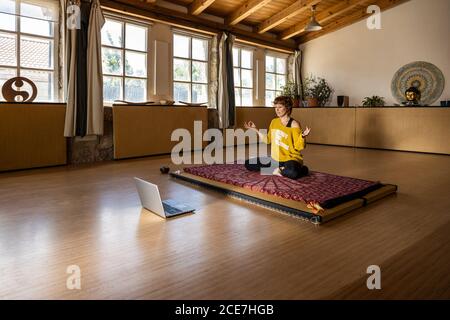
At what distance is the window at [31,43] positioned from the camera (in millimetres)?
4594

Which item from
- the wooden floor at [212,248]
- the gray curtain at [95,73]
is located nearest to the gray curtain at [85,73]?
the gray curtain at [95,73]

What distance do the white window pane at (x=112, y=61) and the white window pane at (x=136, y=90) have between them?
248 millimetres

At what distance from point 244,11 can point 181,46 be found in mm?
1445

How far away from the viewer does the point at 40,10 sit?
4.88 metres

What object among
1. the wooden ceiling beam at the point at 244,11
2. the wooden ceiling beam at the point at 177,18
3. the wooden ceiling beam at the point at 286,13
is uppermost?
the wooden ceiling beam at the point at 286,13

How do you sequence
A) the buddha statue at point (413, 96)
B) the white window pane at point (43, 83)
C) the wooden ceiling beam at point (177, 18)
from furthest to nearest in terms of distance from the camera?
1. the buddha statue at point (413, 96)
2. the wooden ceiling beam at point (177, 18)
3. the white window pane at point (43, 83)

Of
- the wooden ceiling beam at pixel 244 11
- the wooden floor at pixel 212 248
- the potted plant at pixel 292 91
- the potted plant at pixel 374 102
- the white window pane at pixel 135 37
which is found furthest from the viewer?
the potted plant at pixel 292 91

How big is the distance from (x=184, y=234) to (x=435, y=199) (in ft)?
7.69

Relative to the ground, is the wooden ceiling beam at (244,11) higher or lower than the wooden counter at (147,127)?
higher

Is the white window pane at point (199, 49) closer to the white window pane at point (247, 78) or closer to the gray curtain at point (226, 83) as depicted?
the gray curtain at point (226, 83)

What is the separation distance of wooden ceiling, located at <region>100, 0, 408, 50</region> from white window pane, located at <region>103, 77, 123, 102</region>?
113cm

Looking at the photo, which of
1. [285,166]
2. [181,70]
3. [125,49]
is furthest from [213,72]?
[285,166]
